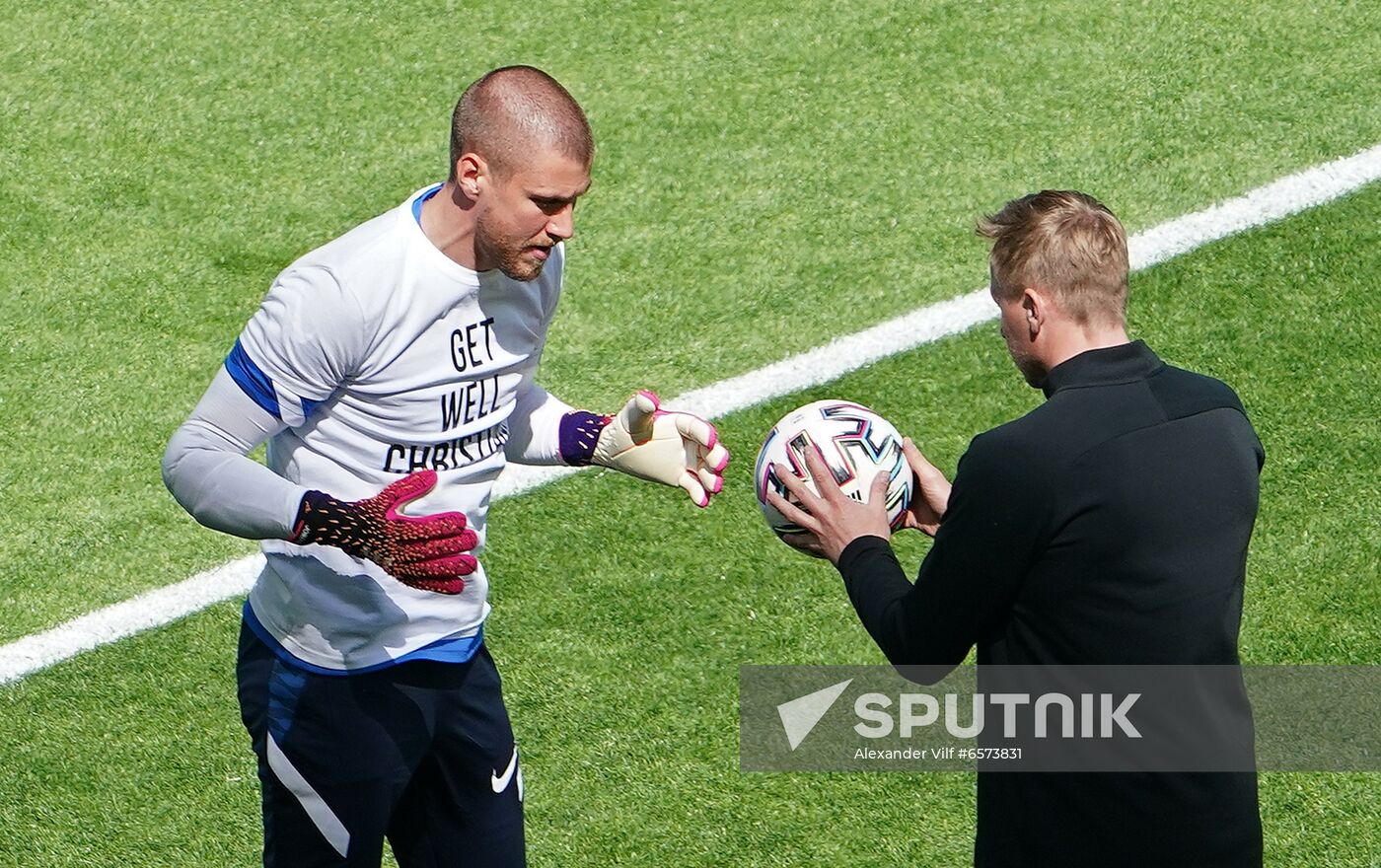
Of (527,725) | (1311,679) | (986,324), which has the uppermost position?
(986,324)

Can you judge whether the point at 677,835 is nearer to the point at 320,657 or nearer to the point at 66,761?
the point at 320,657

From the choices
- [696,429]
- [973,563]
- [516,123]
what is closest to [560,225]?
[516,123]

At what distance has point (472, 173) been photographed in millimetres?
3914

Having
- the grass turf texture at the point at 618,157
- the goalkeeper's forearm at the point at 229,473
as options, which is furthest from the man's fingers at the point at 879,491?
the grass turf texture at the point at 618,157

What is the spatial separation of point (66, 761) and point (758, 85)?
4.39m

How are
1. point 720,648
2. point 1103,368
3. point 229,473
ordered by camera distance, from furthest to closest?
point 720,648 → point 229,473 → point 1103,368

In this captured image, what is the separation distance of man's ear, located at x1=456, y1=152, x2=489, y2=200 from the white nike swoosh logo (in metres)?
1.46

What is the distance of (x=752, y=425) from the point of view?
648cm

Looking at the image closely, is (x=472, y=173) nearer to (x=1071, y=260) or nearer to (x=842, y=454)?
(x=842, y=454)

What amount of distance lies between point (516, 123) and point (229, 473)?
40.1 inches

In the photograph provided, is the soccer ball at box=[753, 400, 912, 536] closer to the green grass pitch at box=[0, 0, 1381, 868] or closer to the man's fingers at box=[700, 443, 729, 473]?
the man's fingers at box=[700, 443, 729, 473]

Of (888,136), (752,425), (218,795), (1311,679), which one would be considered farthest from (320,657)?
(888,136)

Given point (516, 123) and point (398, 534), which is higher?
point (516, 123)

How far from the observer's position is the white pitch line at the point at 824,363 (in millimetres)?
5824
